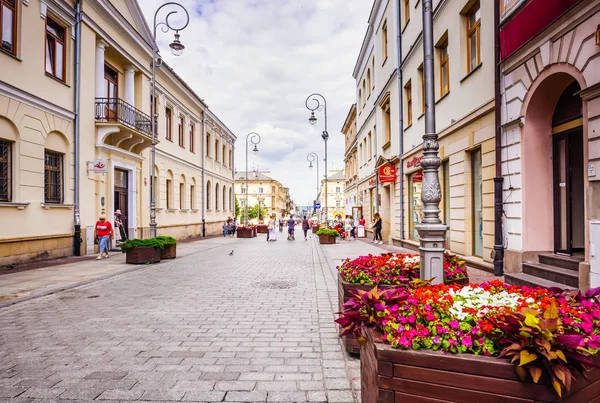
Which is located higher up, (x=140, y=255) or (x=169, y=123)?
(x=169, y=123)

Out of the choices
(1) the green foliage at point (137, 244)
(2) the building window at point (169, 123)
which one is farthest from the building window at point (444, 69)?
(2) the building window at point (169, 123)

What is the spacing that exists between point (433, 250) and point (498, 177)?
577 centimetres

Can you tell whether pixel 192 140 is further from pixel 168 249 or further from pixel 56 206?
pixel 168 249

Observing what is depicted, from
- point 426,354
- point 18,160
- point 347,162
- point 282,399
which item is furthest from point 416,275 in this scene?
point 347,162

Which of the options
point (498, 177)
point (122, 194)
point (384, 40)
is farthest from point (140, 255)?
point (384, 40)

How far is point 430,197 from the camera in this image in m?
4.80

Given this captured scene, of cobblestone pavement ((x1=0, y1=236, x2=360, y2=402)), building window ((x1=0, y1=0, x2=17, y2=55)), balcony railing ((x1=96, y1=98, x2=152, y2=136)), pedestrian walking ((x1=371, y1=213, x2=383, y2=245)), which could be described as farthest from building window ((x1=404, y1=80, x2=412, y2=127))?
building window ((x1=0, y1=0, x2=17, y2=55))

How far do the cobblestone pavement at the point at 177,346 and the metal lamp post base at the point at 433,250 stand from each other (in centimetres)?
134

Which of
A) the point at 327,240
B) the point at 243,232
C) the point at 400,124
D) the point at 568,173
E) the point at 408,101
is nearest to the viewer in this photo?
the point at 568,173

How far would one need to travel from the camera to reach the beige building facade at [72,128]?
1229cm

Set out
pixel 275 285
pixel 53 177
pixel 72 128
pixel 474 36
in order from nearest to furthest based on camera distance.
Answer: pixel 275 285 → pixel 474 36 → pixel 53 177 → pixel 72 128

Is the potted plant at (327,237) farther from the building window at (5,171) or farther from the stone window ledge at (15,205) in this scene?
the building window at (5,171)

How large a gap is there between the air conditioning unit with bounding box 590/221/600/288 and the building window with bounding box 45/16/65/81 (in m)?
16.0

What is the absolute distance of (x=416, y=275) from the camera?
16.7 feet
